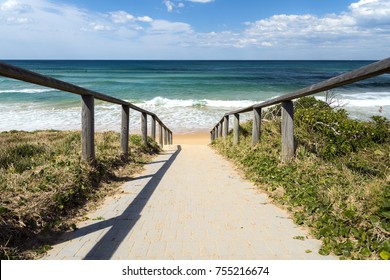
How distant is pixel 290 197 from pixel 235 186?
120 centimetres

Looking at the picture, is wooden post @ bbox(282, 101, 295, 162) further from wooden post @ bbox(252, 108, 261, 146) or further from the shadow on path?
the shadow on path

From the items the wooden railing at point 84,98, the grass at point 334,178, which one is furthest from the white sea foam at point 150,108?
the grass at point 334,178

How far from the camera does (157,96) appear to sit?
119ft

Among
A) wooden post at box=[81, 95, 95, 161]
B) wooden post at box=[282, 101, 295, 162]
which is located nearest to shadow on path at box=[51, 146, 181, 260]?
wooden post at box=[81, 95, 95, 161]

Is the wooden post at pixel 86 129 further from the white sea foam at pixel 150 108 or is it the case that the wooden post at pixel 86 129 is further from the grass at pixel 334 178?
the white sea foam at pixel 150 108

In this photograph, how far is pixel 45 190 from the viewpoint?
3.85 m

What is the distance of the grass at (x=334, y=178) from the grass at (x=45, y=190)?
213 centimetres

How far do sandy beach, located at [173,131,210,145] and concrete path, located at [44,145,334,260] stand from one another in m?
Result: 12.5

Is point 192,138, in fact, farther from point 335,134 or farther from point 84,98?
point 84,98

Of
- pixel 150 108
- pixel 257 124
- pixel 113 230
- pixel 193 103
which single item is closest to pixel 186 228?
pixel 113 230

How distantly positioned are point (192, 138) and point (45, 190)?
15069 mm

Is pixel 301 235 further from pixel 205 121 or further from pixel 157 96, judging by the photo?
pixel 157 96
